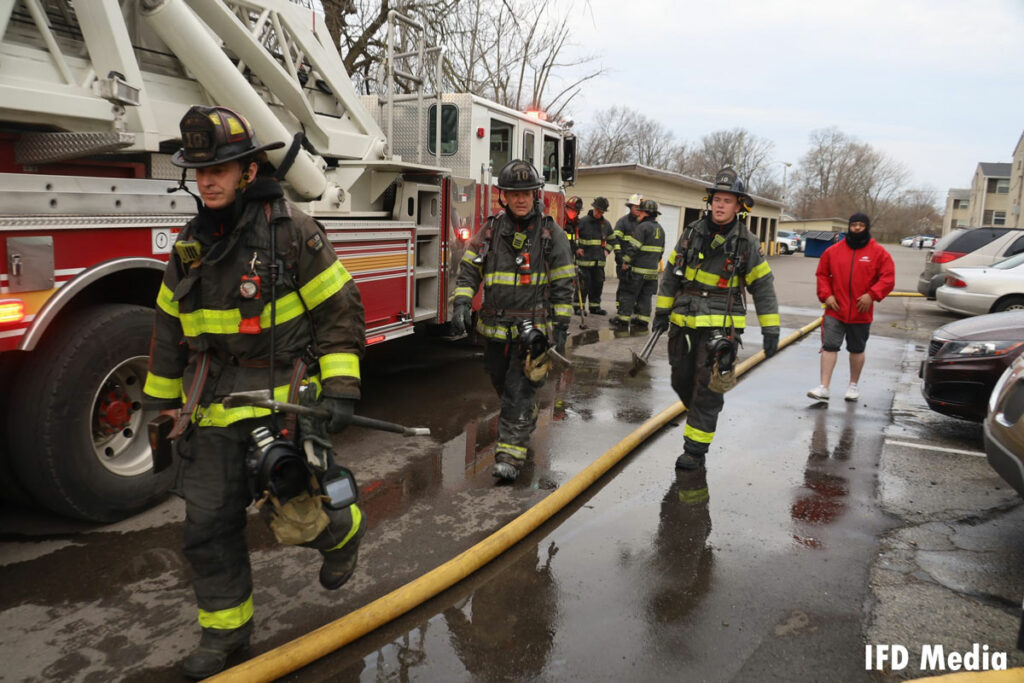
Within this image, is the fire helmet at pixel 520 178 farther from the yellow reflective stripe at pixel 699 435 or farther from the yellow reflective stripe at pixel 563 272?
the yellow reflective stripe at pixel 699 435

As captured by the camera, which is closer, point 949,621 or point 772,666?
point 772,666

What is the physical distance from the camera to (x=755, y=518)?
404 centimetres

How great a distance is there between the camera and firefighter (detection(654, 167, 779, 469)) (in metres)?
4.55

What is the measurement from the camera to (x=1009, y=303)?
1071 centimetres

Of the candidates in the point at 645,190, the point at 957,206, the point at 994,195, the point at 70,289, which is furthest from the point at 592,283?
the point at 957,206

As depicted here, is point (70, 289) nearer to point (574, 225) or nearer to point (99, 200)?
point (99, 200)

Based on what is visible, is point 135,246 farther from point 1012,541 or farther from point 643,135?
point 643,135

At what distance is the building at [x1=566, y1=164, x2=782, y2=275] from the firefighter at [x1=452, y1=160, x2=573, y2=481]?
13095mm

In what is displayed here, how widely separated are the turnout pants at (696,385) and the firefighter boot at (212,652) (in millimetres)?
2953

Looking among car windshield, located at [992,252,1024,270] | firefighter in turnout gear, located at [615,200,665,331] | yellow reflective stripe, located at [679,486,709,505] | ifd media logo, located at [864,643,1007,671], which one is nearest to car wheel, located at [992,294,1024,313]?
car windshield, located at [992,252,1024,270]

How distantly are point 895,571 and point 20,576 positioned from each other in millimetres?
3947

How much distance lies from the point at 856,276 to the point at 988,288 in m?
6.01

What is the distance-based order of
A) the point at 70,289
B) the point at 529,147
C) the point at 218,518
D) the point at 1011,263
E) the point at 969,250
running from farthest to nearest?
the point at 969,250 < the point at 1011,263 < the point at 529,147 < the point at 70,289 < the point at 218,518

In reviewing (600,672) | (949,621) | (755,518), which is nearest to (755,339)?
(755,518)
